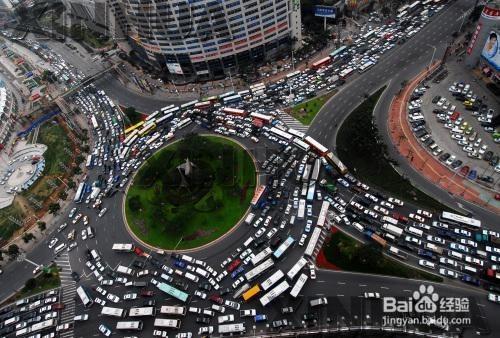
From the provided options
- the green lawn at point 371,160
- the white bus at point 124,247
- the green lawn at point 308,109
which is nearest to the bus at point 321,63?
the green lawn at point 308,109

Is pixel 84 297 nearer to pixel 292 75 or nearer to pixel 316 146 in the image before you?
pixel 316 146

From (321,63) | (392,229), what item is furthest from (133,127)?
(392,229)

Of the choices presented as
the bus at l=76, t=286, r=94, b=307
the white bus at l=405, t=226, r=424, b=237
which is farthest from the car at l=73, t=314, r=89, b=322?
Result: the white bus at l=405, t=226, r=424, b=237

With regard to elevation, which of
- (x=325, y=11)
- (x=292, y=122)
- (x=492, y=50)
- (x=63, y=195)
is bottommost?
(x=63, y=195)

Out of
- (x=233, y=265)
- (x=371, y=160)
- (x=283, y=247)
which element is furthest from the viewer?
(x=371, y=160)

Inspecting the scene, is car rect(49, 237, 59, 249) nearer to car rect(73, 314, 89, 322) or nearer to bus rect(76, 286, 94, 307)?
bus rect(76, 286, 94, 307)
